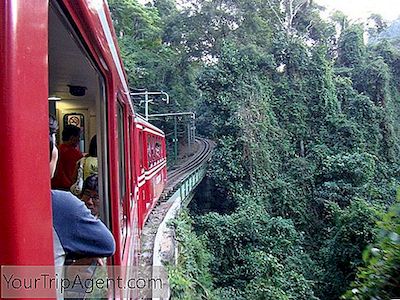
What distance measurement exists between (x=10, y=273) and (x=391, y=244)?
162 cm

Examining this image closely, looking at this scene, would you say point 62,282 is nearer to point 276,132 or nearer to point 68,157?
point 68,157

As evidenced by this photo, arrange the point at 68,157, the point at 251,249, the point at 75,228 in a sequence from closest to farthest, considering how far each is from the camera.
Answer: the point at 75,228 < the point at 68,157 < the point at 251,249

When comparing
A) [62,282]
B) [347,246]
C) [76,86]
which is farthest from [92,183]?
[347,246]

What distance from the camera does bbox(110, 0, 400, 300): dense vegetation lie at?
12.2 m

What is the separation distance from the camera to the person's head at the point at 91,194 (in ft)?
7.08

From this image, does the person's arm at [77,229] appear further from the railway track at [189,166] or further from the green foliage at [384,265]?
the railway track at [189,166]

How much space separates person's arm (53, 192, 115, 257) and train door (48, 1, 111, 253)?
0.44 m

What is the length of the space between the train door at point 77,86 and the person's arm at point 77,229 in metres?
0.44

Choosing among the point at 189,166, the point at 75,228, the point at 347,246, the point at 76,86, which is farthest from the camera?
the point at 189,166

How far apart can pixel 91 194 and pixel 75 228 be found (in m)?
1.05

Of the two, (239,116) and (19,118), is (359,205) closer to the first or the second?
(239,116)

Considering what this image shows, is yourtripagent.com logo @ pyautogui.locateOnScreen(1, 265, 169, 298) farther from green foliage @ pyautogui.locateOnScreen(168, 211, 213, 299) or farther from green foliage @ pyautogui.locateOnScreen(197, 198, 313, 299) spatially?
green foliage @ pyautogui.locateOnScreen(197, 198, 313, 299)

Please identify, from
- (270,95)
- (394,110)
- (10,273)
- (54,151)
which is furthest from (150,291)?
(394,110)

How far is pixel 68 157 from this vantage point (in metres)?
2.31
